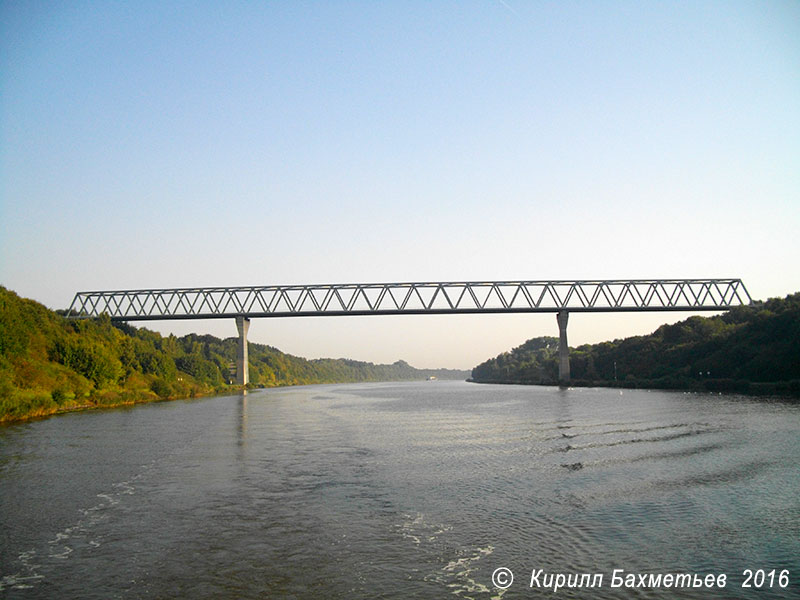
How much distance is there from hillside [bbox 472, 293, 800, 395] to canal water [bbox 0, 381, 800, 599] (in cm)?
4064

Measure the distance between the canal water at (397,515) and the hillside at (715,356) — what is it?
4064 centimetres

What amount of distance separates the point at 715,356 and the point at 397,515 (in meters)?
80.3

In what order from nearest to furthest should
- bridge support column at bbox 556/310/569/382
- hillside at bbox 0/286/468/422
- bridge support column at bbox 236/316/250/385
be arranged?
hillside at bbox 0/286/468/422 → bridge support column at bbox 556/310/569/382 → bridge support column at bbox 236/316/250/385

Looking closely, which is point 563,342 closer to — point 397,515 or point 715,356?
point 715,356

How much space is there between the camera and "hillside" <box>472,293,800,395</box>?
69062 mm

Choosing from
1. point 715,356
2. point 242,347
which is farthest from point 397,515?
point 242,347

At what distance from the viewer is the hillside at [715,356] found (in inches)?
2719

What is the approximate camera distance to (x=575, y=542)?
14609 mm

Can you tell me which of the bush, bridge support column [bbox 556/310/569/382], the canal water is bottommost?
the canal water

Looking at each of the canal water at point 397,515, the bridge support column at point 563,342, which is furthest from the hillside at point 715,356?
the canal water at point 397,515

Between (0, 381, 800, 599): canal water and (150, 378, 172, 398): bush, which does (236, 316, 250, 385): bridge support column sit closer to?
(150, 378, 172, 398): bush

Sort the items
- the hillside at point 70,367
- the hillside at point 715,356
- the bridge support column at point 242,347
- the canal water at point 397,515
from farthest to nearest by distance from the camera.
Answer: the bridge support column at point 242,347 < the hillside at point 715,356 < the hillside at point 70,367 < the canal water at point 397,515

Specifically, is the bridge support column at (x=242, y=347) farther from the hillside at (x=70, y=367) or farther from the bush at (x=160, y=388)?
the bush at (x=160, y=388)

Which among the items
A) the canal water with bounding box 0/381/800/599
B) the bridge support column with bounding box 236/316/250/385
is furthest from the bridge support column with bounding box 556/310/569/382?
the canal water with bounding box 0/381/800/599
